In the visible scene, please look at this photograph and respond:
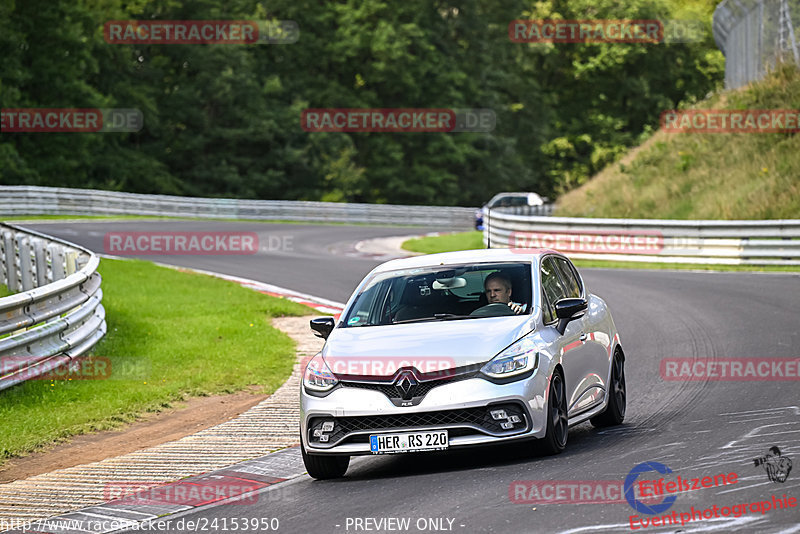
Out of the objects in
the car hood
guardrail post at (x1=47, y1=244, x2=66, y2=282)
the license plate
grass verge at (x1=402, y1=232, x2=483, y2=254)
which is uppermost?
the car hood

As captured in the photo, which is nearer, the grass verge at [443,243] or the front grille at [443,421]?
the front grille at [443,421]

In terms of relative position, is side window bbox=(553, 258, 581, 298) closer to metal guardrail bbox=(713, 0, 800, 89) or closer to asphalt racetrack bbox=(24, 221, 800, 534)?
asphalt racetrack bbox=(24, 221, 800, 534)

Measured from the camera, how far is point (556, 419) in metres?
8.52

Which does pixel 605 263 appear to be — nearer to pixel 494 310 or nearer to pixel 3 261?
pixel 3 261

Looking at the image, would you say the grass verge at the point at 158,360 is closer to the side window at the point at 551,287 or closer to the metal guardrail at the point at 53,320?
the metal guardrail at the point at 53,320

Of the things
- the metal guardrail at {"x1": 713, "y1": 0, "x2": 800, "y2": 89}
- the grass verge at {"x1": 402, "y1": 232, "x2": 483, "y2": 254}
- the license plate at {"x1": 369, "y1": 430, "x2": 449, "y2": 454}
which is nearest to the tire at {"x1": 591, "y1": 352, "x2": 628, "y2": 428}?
the license plate at {"x1": 369, "y1": 430, "x2": 449, "y2": 454}

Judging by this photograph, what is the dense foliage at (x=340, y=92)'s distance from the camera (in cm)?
5488

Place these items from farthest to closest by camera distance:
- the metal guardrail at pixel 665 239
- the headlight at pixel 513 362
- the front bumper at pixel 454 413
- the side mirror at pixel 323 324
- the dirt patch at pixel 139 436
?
the metal guardrail at pixel 665 239 → the dirt patch at pixel 139 436 → the side mirror at pixel 323 324 → the headlight at pixel 513 362 → the front bumper at pixel 454 413

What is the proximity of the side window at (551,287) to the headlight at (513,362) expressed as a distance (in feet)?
2.51

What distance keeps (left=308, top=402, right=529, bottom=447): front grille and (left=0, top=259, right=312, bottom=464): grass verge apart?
10.9 ft

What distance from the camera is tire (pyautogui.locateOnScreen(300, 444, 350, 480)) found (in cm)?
853

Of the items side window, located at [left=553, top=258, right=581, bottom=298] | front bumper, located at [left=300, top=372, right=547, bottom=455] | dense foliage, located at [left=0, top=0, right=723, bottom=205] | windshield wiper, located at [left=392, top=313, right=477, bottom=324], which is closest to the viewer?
front bumper, located at [left=300, top=372, right=547, bottom=455]

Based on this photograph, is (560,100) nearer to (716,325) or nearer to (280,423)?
(716,325)

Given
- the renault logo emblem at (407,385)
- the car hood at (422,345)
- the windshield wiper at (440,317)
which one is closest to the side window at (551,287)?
the car hood at (422,345)
